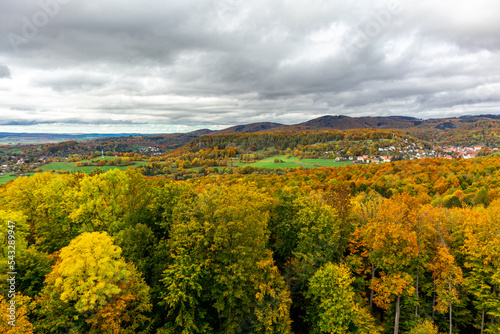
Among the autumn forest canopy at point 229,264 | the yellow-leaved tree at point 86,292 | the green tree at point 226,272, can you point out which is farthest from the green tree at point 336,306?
the yellow-leaved tree at point 86,292

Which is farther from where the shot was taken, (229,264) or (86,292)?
(229,264)

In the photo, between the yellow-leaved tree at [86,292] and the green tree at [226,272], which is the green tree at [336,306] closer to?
the green tree at [226,272]

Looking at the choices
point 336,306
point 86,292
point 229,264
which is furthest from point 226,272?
point 336,306

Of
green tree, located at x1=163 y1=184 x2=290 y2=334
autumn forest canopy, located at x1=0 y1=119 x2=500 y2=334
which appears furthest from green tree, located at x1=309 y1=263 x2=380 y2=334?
green tree, located at x1=163 y1=184 x2=290 y2=334

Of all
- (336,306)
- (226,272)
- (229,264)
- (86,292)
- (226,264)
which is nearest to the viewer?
(86,292)

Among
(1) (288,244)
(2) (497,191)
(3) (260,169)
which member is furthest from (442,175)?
(3) (260,169)

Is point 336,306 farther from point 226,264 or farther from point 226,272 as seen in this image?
point 226,264

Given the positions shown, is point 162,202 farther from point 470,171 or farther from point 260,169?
point 260,169

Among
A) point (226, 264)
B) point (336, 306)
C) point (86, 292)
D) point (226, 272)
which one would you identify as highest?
point (86, 292)

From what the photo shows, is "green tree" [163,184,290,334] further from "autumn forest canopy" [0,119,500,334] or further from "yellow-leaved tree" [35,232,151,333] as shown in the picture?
"yellow-leaved tree" [35,232,151,333]
